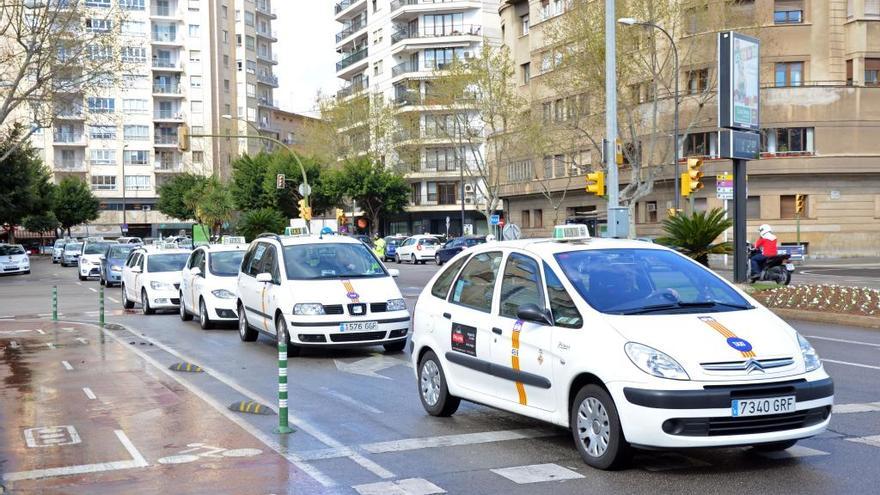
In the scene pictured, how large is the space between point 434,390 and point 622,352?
9.29 ft

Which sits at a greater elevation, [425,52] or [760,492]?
[425,52]

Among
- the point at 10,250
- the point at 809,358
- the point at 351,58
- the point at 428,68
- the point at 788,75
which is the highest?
the point at 351,58

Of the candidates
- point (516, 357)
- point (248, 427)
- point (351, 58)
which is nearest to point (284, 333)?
point (248, 427)

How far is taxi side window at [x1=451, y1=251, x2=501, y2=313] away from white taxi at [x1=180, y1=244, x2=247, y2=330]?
1057cm

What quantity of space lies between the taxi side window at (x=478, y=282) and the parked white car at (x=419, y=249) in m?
46.9

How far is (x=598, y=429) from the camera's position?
6.85 m

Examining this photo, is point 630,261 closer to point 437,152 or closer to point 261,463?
point 261,463

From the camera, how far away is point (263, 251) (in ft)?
51.6

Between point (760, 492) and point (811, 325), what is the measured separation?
12260mm

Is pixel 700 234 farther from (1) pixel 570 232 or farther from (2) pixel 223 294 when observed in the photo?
(1) pixel 570 232

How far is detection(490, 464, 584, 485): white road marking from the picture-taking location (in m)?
6.70

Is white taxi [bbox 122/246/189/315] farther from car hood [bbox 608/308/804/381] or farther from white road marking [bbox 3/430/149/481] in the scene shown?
car hood [bbox 608/308/804/381]

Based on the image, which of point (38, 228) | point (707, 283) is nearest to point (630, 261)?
point (707, 283)

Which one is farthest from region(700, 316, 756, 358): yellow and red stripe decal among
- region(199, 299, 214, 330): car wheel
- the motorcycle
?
the motorcycle
